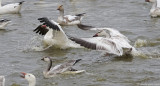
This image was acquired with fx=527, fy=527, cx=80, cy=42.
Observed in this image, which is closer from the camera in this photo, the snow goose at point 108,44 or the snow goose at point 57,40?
the snow goose at point 108,44

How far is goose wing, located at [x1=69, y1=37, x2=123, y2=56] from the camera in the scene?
11.8 meters

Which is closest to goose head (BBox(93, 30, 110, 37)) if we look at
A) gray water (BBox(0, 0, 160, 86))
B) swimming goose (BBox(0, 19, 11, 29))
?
gray water (BBox(0, 0, 160, 86))

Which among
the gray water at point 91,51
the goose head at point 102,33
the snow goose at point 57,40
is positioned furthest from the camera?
the snow goose at point 57,40

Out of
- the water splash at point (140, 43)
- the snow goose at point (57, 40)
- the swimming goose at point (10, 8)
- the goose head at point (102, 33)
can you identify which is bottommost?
the swimming goose at point (10, 8)

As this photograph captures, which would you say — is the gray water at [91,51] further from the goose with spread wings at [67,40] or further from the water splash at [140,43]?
the goose with spread wings at [67,40]

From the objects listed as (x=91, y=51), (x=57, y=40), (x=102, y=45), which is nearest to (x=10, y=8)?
(x=57, y=40)

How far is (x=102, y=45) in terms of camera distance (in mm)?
11859

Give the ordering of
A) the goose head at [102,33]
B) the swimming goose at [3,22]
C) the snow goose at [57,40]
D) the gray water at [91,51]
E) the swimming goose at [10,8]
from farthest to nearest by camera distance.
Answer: the swimming goose at [10,8] → the swimming goose at [3,22] → the snow goose at [57,40] → the goose head at [102,33] → the gray water at [91,51]

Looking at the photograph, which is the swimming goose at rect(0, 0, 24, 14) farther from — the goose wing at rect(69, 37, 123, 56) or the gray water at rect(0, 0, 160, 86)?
the goose wing at rect(69, 37, 123, 56)

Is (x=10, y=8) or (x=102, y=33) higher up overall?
(x=102, y=33)

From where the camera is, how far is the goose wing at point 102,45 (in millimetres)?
11781

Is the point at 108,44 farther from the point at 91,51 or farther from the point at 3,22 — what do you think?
the point at 3,22

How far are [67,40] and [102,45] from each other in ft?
6.09

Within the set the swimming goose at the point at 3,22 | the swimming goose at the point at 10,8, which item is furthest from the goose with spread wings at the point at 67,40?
the swimming goose at the point at 10,8
